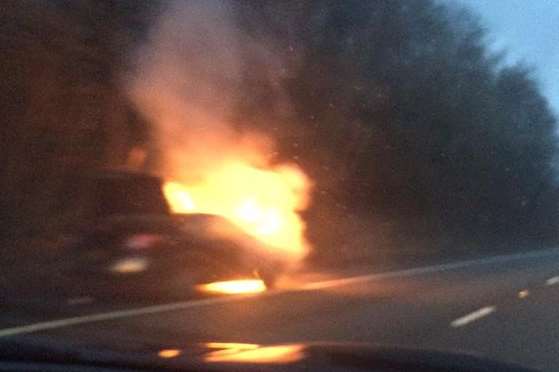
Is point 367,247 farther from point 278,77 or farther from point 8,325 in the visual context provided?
point 8,325

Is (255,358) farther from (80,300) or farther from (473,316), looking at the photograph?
(473,316)

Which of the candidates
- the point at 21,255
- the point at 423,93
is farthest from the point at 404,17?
the point at 21,255

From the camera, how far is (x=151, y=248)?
460 inches

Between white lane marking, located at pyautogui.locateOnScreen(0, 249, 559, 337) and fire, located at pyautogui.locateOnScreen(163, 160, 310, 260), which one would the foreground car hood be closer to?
white lane marking, located at pyautogui.locateOnScreen(0, 249, 559, 337)

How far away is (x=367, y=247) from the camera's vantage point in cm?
2388

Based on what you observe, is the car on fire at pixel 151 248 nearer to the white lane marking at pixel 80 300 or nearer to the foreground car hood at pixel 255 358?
the white lane marking at pixel 80 300

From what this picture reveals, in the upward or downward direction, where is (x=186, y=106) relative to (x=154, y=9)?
downward

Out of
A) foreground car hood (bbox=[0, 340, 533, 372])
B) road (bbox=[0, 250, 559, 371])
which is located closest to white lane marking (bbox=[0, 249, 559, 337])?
road (bbox=[0, 250, 559, 371])

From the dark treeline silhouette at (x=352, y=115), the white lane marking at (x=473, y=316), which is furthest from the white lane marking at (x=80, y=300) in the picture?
the dark treeline silhouette at (x=352, y=115)

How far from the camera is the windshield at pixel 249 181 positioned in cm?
1058

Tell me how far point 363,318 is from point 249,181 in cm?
706

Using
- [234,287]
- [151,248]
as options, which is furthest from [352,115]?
[151,248]

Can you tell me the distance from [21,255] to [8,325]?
19.7 feet

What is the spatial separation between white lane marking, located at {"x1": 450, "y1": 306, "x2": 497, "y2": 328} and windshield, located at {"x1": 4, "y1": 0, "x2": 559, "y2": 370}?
0.04 metres
